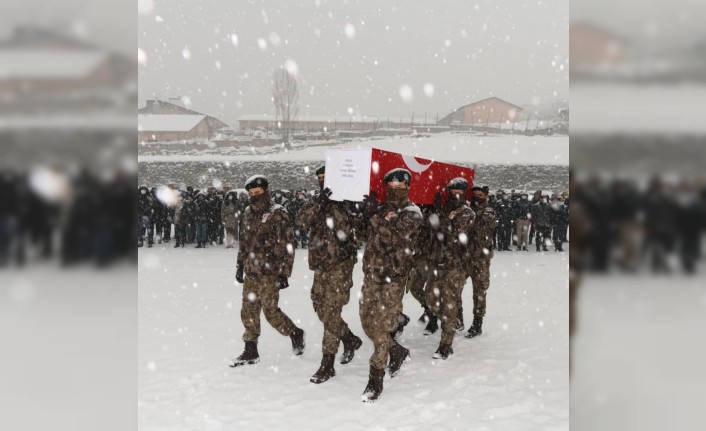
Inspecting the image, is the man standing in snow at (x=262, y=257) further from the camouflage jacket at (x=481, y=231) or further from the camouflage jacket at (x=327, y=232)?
the camouflage jacket at (x=481, y=231)

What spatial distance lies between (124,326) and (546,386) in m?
4.72

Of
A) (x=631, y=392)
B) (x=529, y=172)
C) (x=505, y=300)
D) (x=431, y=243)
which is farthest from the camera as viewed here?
(x=529, y=172)

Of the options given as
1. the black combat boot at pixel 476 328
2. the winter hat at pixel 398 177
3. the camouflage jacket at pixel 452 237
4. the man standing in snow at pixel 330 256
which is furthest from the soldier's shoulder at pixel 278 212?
the black combat boot at pixel 476 328

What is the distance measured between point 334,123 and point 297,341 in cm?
3133

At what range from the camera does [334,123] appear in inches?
1421

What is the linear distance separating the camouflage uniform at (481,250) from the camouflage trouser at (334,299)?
186 centimetres

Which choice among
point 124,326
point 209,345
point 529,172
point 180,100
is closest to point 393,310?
point 209,345

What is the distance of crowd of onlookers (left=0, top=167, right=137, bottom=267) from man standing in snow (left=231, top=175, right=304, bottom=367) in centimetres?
429

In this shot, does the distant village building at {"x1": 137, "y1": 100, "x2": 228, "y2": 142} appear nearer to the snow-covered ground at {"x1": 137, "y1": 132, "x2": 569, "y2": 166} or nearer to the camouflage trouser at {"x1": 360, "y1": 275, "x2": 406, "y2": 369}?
the snow-covered ground at {"x1": 137, "y1": 132, "x2": 569, "y2": 166}

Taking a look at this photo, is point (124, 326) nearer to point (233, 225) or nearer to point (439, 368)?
point (439, 368)

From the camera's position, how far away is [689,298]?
0.80 m

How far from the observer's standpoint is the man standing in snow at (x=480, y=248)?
6.38 m

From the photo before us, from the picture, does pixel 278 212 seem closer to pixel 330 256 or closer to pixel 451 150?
pixel 330 256

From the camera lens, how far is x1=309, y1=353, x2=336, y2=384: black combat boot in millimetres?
5012
